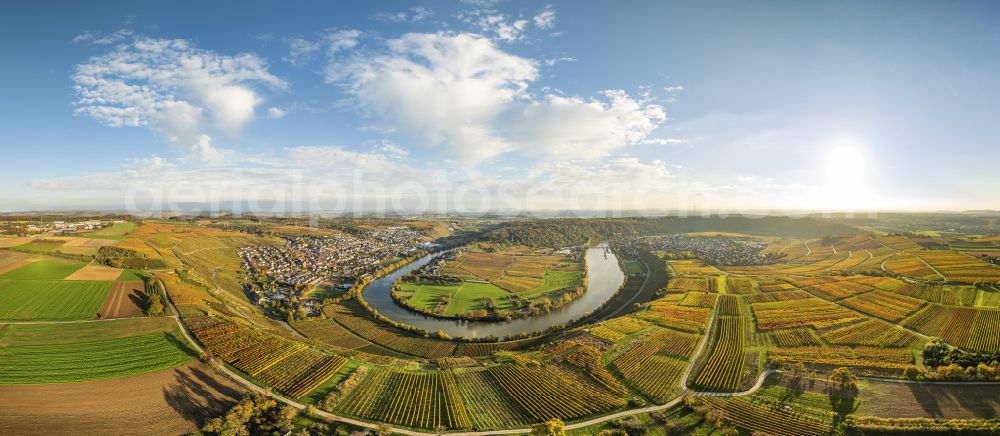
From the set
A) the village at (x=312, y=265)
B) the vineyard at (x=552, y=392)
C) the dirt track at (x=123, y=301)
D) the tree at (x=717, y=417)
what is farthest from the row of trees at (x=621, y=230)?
the tree at (x=717, y=417)

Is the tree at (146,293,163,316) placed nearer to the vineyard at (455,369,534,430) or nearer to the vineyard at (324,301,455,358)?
the vineyard at (324,301,455,358)

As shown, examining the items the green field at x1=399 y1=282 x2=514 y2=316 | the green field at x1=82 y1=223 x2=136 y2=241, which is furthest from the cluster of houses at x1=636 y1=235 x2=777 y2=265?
the green field at x1=82 y1=223 x2=136 y2=241

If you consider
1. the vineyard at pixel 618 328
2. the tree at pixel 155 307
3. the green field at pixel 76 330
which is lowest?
the vineyard at pixel 618 328

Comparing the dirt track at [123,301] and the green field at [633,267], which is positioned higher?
the dirt track at [123,301]

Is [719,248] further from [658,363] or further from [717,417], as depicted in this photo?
[717,417]

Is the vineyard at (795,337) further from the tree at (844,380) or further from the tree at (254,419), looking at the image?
the tree at (254,419)

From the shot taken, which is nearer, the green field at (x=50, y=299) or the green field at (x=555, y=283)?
the green field at (x=50, y=299)

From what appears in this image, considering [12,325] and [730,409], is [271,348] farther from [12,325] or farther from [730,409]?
[730,409]

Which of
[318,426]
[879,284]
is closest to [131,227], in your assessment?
[318,426]
